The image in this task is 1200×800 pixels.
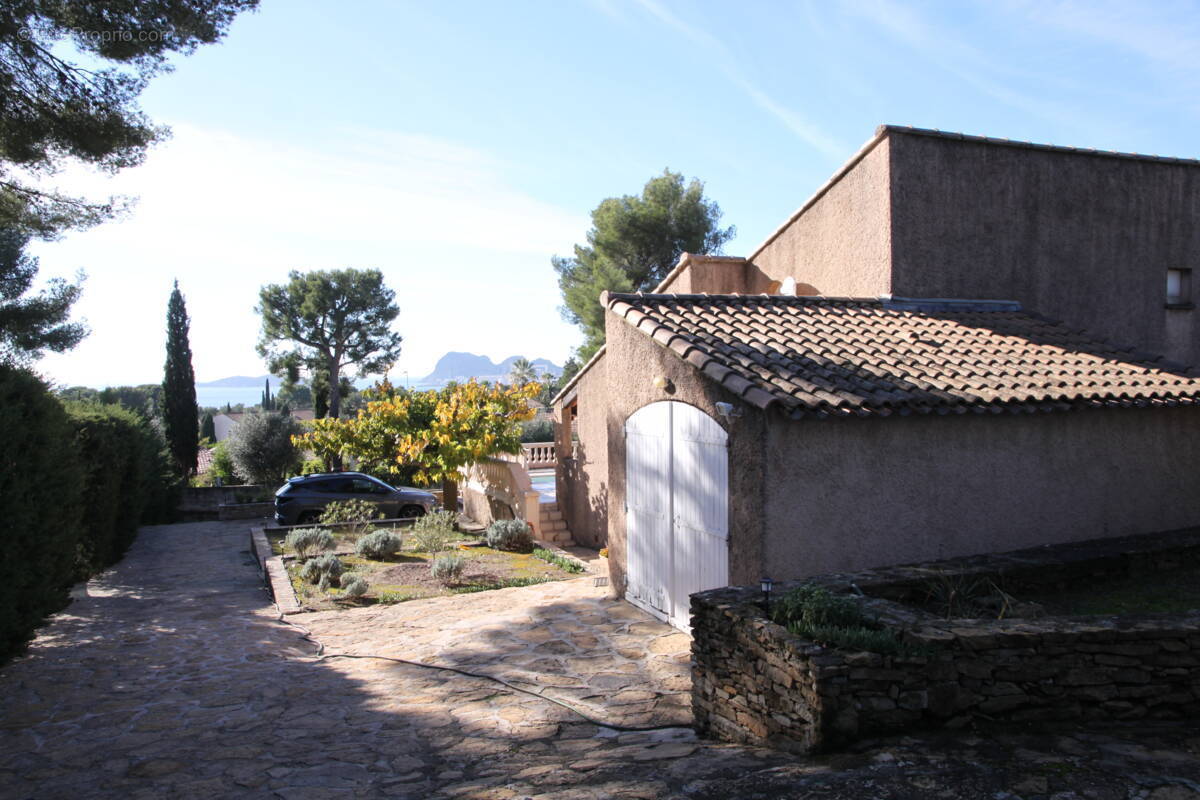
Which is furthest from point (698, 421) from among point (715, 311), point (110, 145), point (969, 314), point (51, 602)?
point (110, 145)

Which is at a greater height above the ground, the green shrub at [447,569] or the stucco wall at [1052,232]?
the stucco wall at [1052,232]

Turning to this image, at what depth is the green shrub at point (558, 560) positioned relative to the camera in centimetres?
1335

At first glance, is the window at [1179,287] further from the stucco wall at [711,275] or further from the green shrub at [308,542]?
the green shrub at [308,542]

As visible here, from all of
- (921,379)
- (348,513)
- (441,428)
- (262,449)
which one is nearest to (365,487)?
(348,513)

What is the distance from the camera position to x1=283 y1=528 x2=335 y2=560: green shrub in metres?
14.2

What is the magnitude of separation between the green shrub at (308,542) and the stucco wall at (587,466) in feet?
16.1

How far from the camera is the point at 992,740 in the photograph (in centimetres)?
450

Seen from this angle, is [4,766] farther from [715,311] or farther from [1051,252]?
[1051,252]

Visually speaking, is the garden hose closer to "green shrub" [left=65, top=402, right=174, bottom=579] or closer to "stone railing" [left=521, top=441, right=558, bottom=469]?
"green shrub" [left=65, top=402, right=174, bottom=579]

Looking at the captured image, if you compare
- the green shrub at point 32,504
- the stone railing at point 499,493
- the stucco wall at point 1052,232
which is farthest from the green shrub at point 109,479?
the stucco wall at point 1052,232

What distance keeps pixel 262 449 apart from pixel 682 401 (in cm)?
2469

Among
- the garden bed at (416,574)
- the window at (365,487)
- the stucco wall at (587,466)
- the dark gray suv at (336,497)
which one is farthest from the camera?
the window at (365,487)

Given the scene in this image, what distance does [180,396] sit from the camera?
3300 cm

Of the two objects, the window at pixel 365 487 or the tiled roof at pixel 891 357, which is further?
the window at pixel 365 487
